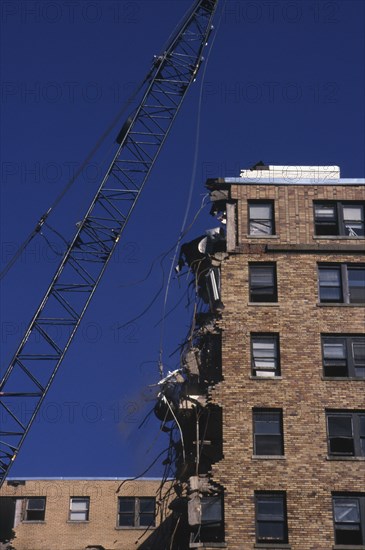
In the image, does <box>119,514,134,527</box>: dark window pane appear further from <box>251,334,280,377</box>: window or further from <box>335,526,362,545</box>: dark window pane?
<box>335,526,362,545</box>: dark window pane

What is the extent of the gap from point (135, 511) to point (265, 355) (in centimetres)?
2262

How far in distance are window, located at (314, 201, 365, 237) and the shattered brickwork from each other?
393 millimetres

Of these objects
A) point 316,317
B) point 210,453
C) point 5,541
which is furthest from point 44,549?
point 316,317

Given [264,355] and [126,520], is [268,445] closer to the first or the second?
[264,355]

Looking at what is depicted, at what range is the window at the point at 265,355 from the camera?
2078 inches

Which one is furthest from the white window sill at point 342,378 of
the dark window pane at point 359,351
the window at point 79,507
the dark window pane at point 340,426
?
the window at point 79,507

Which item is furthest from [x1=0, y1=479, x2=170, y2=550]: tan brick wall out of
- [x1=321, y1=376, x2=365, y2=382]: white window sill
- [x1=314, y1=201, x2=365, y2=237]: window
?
[x1=314, y1=201, x2=365, y2=237]: window

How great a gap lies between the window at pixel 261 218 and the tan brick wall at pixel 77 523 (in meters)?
22.3

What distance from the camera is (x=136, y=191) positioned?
217 feet

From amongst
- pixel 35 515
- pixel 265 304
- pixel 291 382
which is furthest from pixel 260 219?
pixel 35 515

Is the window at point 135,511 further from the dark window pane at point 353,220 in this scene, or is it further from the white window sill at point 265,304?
the dark window pane at point 353,220

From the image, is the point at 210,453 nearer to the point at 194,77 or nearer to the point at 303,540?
the point at 303,540

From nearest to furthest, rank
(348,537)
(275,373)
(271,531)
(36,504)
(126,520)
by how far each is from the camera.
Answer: (348,537) < (271,531) < (275,373) < (126,520) < (36,504)

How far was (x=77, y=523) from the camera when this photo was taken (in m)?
71.1
